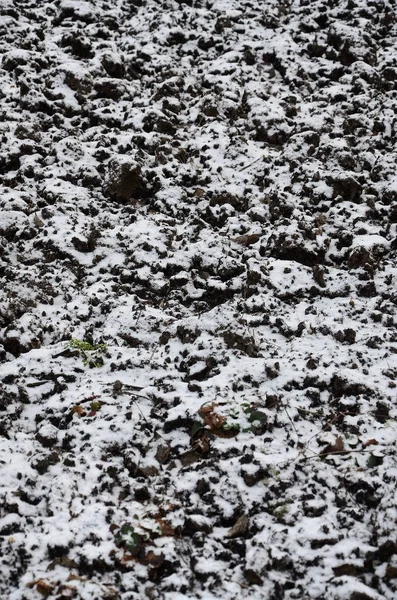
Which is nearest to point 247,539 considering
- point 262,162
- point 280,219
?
point 280,219

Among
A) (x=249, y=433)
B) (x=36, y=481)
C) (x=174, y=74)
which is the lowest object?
(x=36, y=481)

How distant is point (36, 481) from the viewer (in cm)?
412

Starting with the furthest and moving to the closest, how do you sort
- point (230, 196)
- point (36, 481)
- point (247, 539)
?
point (230, 196)
point (36, 481)
point (247, 539)

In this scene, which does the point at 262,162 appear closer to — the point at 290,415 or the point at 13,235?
the point at 13,235

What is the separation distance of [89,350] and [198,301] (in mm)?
1301

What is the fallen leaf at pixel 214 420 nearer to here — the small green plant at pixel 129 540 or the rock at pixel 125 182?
the small green plant at pixel 129 540

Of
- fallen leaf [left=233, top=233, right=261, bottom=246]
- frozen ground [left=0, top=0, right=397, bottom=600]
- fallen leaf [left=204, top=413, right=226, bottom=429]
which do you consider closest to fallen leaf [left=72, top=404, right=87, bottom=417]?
frozen ground [left=0, top=0, right=397, bottom=600]

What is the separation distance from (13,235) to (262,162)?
3389mm

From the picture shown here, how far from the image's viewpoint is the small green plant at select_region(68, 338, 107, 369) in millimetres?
5113

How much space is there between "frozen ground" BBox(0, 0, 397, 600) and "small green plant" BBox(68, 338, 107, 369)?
0.8 inches

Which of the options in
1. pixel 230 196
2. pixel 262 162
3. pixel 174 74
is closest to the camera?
pixel 230 196

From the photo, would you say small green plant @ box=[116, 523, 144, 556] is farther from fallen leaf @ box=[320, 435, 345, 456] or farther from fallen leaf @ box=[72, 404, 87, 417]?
fallen leaf @ box=[320, 435, 345, 456]

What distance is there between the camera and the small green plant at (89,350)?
5.11 m

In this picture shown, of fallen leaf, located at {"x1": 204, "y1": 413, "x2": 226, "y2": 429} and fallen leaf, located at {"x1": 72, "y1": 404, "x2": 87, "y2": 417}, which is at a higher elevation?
fallen leaf, located at {"x1": 204, "y1": 413, "x2": 226, "y2": 429}
